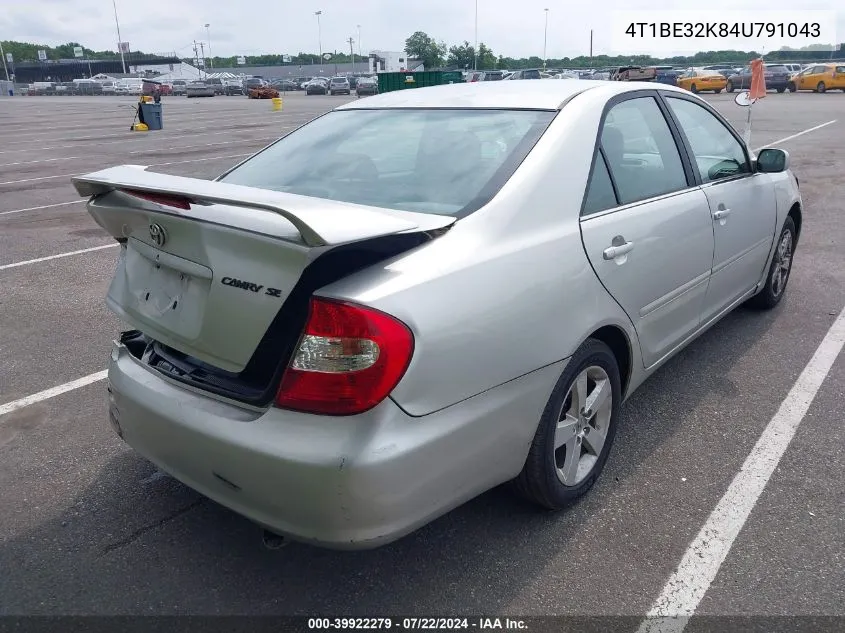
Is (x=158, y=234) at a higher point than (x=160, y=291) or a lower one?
higher

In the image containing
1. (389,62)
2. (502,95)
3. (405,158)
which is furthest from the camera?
(389,62)

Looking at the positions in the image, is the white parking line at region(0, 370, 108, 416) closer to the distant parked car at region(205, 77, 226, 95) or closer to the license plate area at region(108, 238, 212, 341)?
the license plate area at region(108, 238, 212, 341)

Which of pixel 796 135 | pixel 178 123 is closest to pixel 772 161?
pixel 796 135

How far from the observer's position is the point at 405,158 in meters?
3.03

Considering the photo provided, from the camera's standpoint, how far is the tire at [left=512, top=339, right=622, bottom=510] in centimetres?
259

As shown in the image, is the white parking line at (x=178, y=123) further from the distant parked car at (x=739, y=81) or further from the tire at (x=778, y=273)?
the distant parked car at (x=739, y=81)

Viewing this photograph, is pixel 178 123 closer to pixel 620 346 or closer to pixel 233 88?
pixel 620 346

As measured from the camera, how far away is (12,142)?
20.3 m

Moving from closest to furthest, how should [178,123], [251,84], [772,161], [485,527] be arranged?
[485,527], [772,161], [178,123], [251,84]

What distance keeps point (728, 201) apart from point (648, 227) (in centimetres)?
110

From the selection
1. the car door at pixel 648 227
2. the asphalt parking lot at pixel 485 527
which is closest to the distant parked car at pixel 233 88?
the asphalt parking lot at pixel 485 527

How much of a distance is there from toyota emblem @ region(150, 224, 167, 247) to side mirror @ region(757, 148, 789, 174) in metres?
3.51

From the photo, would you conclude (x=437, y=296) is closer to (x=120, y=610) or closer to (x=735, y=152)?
(x=120, y=610)

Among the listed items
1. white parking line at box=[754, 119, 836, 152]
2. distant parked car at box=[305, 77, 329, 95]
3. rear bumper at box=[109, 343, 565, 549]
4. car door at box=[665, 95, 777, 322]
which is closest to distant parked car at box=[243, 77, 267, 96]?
distant parked car at box=[305, 77, 329, 95]
